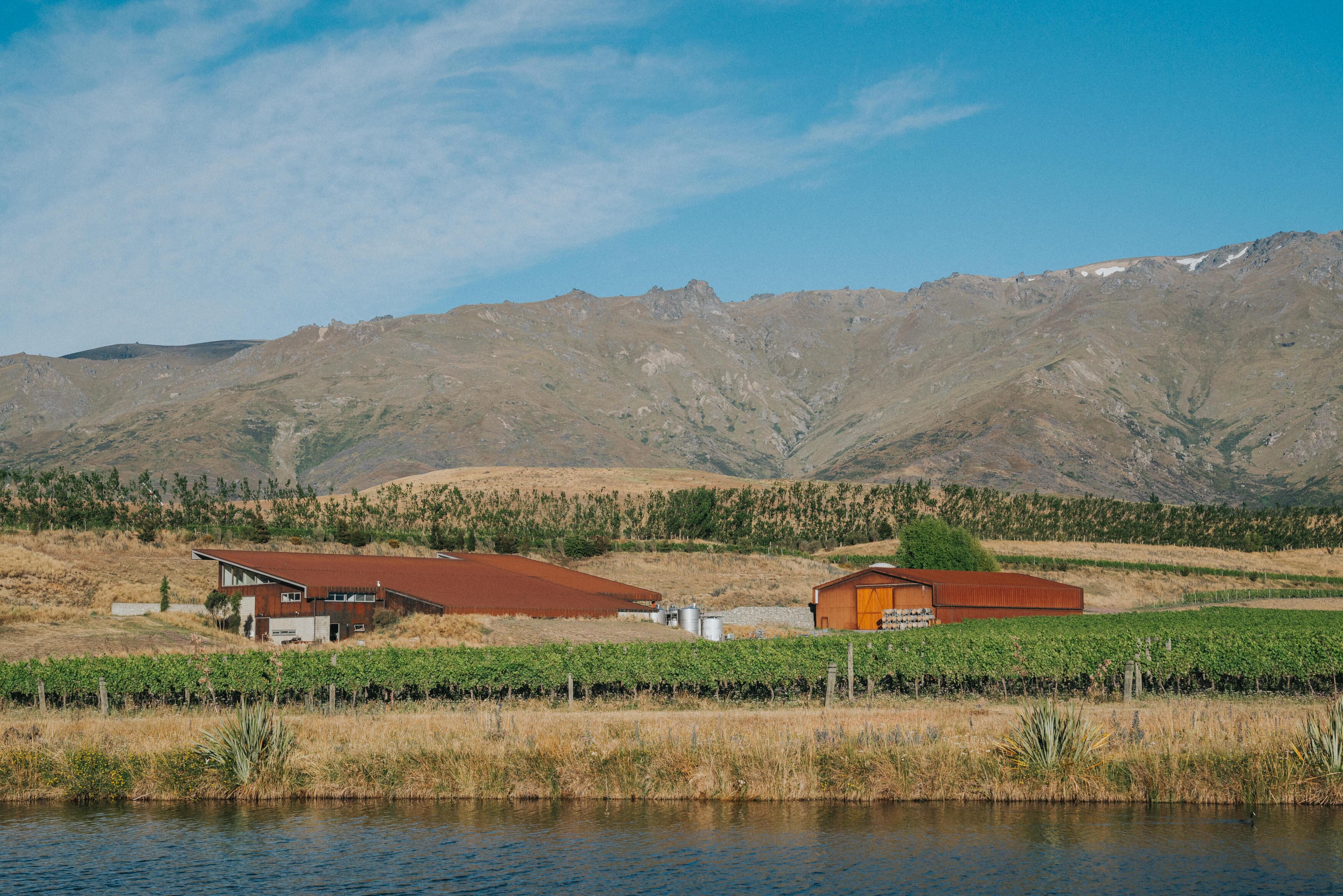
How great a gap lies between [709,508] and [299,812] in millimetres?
100962

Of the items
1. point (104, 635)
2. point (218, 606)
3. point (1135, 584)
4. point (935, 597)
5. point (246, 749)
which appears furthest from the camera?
point (1135, 584)

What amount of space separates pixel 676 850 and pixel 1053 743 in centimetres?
881

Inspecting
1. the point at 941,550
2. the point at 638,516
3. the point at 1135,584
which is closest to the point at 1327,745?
the point at 941,550

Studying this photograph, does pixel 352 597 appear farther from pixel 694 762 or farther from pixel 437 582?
pixel 694 762

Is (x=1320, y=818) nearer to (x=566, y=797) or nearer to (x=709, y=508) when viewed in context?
(x=566, y=797)

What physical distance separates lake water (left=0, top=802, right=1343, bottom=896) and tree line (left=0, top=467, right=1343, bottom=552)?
6762 centimetres

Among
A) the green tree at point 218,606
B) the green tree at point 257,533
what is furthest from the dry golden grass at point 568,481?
the green tree at point 218,606

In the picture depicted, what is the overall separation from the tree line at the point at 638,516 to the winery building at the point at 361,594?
2559 centimetres

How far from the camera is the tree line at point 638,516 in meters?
97.4

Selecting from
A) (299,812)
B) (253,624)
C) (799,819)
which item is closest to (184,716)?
(299,812)

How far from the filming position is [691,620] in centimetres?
6856

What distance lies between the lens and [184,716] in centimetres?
3441

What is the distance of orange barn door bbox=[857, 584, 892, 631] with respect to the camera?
2940 inches

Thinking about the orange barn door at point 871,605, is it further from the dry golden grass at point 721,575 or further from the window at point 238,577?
the window at point 238,577
